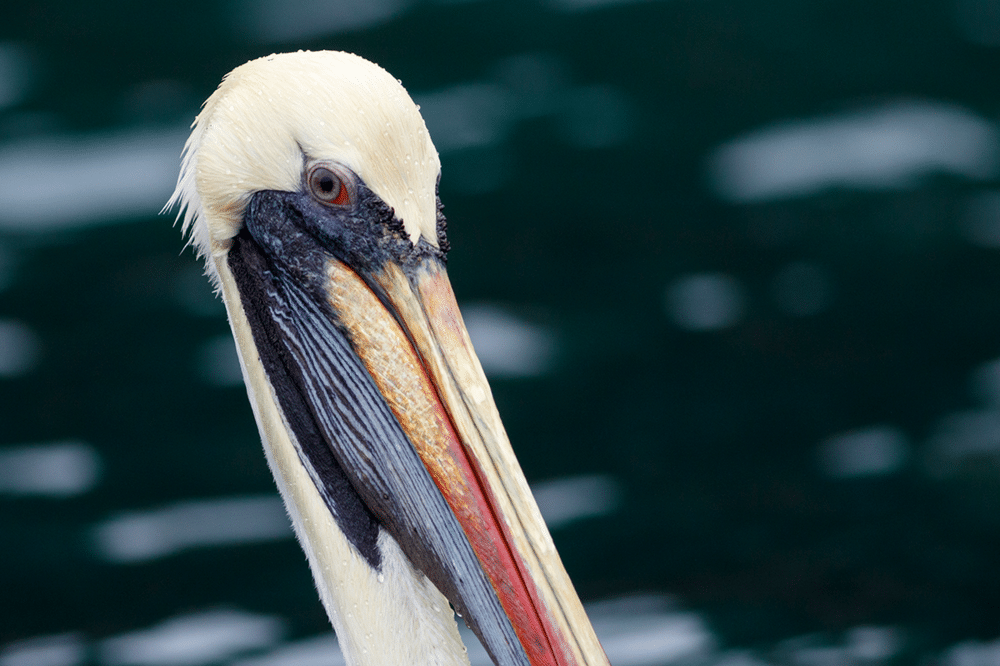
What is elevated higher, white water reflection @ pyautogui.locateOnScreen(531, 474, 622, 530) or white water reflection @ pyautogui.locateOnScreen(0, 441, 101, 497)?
white water reflection @ pyautogui.locateOnScreen(0, 441, 101, 497)

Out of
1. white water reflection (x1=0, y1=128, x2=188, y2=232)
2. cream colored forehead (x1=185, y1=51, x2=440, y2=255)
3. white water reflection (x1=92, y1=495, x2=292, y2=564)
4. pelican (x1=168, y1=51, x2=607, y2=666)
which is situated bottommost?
pelican (x1=168, y1=51, x2=607, y2=666)

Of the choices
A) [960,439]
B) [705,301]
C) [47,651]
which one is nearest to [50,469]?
[47,651]

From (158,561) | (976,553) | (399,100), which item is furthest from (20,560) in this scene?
(976,553)

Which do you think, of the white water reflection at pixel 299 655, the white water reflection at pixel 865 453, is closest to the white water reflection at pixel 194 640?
the white water reflection at pixel 299 655

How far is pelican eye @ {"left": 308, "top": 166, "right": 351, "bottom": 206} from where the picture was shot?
126 centimetres

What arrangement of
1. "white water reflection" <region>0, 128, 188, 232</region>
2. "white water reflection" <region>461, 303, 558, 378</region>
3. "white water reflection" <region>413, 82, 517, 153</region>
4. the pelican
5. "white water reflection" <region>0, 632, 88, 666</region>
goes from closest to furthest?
the pelican
"white water reflection" <region>0, 128, 188, 232</region>
"white water reflection" <region>413, 82, 517, 153</region>
"white water reflection" <region>461, 303, 558, 378</region>
"white water reflection" <region>0, 632, 88, 666</region>

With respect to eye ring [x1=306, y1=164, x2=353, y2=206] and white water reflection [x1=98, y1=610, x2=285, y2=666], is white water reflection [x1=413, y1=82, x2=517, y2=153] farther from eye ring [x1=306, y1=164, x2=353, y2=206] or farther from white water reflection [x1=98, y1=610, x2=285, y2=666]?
white water reflection [x1=98, y1=610, x2=285, y2=666]

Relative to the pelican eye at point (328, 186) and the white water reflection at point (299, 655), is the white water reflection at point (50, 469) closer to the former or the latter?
the white water reflection at point (299, 655)

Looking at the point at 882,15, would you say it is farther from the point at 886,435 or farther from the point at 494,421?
the point at 494,421

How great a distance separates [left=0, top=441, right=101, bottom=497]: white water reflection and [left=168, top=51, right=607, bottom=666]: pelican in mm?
1642

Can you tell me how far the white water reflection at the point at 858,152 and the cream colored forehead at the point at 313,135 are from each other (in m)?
1.72

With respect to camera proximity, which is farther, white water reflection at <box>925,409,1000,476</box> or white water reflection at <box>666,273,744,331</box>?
white water reflection at <box>925,409,1000,476</box>

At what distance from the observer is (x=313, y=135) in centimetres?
125

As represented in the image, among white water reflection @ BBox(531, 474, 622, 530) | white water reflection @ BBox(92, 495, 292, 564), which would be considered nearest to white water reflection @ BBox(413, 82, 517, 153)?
white water reflection @ BBox(531, 474, 622, 530)
